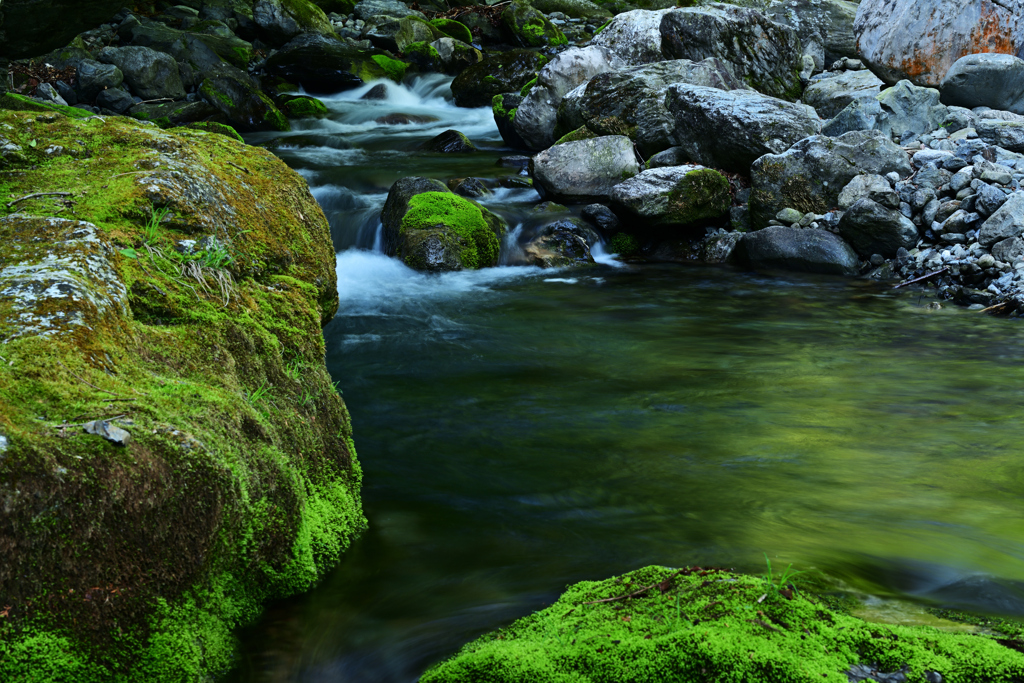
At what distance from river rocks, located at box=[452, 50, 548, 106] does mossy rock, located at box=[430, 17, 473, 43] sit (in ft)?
21.5

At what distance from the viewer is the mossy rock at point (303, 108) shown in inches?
679

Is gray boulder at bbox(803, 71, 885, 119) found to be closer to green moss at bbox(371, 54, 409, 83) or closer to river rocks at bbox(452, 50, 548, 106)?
river rocks at bbox(452, 50, 548, 106)

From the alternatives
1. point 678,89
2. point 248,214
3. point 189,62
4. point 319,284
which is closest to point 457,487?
point 319,284

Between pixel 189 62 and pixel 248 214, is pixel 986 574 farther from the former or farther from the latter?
pixel 189 62

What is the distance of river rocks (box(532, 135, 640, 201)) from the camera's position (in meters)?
11.5

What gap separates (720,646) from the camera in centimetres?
181

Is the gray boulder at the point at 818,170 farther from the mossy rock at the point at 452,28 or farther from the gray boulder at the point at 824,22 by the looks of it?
the mossy rock at the point at 452,28

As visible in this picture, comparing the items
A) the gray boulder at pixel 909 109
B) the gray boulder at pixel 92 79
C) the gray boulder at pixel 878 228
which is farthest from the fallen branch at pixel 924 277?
the gray boulder at pixel 92 79

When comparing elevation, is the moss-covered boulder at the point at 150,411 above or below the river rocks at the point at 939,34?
below

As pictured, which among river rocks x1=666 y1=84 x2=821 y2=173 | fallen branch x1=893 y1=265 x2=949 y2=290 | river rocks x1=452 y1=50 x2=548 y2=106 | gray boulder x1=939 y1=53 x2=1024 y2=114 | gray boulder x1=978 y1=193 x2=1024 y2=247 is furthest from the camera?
river rocks x1=452 y1=50 x2=548 y2=106

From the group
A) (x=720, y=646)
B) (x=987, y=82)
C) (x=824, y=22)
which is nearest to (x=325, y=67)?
(x=824, y=22)

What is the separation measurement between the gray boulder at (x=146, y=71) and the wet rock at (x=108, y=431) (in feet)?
55.5

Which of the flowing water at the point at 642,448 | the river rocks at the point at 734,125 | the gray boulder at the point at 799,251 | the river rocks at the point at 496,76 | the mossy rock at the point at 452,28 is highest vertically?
the mossy rock at the point at 452,28

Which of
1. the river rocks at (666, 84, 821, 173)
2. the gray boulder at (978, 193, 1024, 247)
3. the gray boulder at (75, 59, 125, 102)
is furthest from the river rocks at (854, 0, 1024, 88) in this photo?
the gray boulder at (75, 59, 125, 102)
